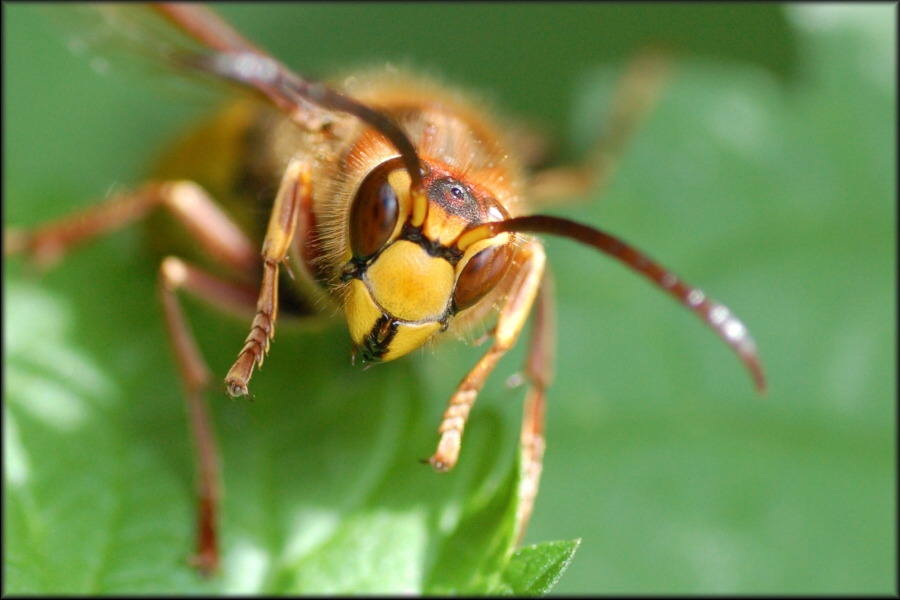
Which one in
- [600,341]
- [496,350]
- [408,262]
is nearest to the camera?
[408,262]

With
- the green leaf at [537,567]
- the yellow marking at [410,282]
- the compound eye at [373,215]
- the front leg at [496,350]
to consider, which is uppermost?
the compound eye at [373,215]

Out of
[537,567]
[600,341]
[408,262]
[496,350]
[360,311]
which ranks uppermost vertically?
[408,262]

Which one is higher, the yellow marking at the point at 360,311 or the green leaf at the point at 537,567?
the yellow marking at the point at 360,311

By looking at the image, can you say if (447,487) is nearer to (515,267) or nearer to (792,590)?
(515,267)

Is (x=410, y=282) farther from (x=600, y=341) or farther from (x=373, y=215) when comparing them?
A: (x=600, y=341)

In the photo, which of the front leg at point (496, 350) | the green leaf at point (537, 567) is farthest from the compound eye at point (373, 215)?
the green leaf at point (537, 567)

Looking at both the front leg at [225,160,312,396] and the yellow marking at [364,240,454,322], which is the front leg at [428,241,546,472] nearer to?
the yellow marking at [364,240,454,322]

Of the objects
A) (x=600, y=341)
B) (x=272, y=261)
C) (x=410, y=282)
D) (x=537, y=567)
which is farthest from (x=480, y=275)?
(x=600, y=341)

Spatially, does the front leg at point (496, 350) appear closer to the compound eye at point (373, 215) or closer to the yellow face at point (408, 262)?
the yellow face at point (408, 262)
